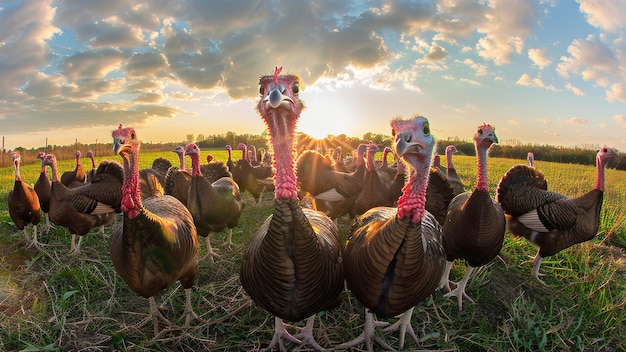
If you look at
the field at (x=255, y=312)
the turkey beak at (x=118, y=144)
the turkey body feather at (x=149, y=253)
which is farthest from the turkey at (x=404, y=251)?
the turkey beak at (x=118, y=144)

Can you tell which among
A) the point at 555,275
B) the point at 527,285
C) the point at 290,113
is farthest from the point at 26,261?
the point at 555,275

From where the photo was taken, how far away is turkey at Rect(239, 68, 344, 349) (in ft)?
8.88

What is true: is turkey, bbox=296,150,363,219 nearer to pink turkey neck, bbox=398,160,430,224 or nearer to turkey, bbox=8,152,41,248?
pink turkey neck, bbox=398,160,430,224

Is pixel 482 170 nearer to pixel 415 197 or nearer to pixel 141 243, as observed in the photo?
pixel 415 197

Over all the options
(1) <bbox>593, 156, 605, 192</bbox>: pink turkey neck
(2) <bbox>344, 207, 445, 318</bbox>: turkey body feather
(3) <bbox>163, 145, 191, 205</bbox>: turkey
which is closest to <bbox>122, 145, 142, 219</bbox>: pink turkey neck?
(2) <bbox>344, 207, 445, 318</bbox>: turkey body feather

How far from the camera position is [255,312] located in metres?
4.52

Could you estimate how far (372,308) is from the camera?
10.7ft

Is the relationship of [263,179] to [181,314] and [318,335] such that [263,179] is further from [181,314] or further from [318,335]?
[318,335]

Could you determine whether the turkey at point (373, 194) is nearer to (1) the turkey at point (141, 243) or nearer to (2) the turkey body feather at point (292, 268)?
(2) the turkey body feather at point (292, 268)

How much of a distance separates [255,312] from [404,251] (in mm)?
2490

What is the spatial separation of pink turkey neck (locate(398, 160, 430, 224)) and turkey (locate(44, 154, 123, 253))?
635 cm

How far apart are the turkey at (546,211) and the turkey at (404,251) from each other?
3593mm

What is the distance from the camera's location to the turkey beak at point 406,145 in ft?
9.54

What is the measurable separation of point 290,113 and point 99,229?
24.4ft
